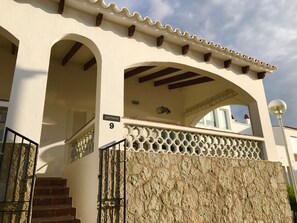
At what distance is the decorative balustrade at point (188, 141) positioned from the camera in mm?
4656

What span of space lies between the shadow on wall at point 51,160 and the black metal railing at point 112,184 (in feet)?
9.14

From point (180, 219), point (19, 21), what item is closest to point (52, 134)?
point (19, 21)

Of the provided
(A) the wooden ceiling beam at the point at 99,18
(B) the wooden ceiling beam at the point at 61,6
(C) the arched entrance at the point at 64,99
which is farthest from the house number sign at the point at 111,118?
(B) the wooden ceiling beam at the point at 61,6

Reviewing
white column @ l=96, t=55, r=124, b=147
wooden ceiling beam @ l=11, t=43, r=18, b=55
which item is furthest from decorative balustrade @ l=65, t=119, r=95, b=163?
wooden ceiling beam @ l=11, t=43, r=18, b=55

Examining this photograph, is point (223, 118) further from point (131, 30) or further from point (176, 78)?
point (131, 30)

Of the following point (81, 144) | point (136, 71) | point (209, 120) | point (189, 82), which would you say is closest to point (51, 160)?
point (81, 144)

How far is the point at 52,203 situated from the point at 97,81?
2.72 m

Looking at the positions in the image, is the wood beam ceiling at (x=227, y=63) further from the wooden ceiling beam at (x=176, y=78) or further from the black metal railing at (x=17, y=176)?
the black metal railing at (x=17, y=176)

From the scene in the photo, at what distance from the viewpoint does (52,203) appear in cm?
480

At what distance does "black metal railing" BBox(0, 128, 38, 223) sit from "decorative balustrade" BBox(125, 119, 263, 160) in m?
1.74

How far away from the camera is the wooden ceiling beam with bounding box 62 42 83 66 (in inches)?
235

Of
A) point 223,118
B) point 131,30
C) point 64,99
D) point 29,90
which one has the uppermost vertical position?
point 223,118

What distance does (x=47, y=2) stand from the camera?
4.46 metres

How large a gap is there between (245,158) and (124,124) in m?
3.35
